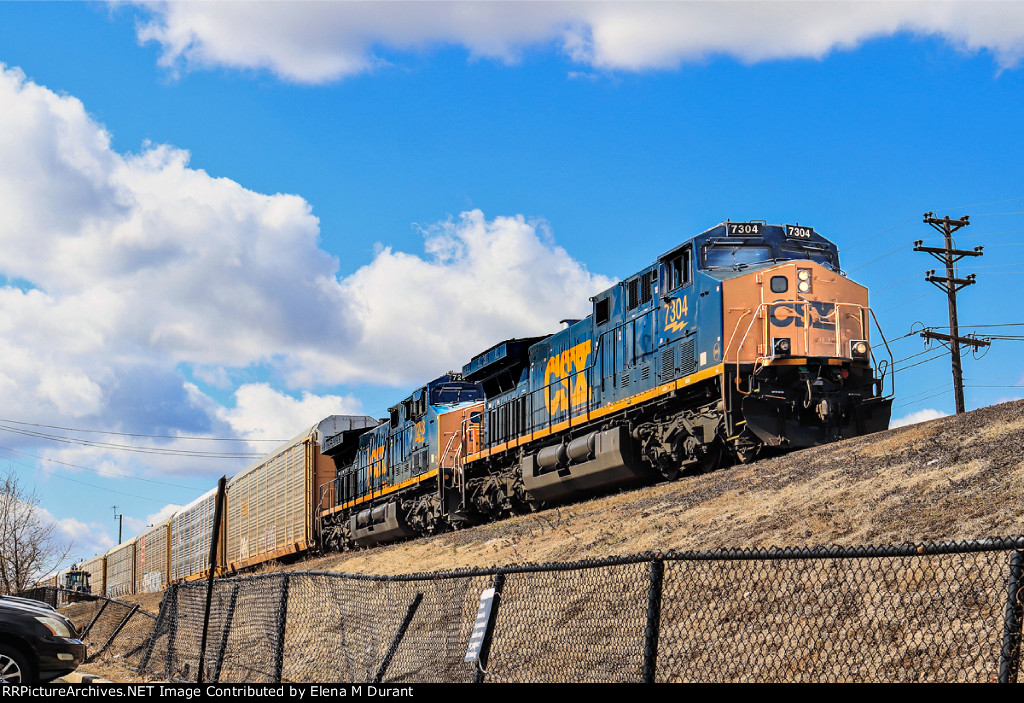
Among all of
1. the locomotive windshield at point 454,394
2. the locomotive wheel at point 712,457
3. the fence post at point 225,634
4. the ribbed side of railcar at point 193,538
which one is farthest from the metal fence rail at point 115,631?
the ribbed side of railcar at point 193,538

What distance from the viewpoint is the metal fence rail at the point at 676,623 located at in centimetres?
625

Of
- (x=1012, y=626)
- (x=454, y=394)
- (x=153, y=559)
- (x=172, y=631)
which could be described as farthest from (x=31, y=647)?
(x=153, y=559)

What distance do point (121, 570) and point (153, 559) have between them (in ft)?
34.0

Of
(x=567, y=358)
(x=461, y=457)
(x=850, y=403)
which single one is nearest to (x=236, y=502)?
(x=461, y=457)

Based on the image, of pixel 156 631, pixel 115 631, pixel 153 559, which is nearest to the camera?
pixel 156 631

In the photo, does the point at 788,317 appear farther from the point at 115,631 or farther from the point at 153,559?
the point at 153,559

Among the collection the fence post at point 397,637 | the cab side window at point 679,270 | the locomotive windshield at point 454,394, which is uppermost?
the cab side window at point 679,270

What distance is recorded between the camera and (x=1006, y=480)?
1022cm

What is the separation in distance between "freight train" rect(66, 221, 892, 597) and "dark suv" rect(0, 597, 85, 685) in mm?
10436

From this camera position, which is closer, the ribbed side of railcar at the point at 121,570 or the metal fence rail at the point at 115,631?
the metal fence rail at the point at 115,631

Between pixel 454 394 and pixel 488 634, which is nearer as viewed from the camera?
pixel 488 634

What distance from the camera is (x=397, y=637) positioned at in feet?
26.5

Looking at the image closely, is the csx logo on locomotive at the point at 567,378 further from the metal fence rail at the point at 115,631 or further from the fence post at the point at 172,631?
the fence post at the point at 172,631

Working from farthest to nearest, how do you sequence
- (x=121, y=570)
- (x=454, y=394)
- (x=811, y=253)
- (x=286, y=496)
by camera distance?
(x=121, y=570), (x=286, y=496), (x=454, y=394), (x=811, y=253)
